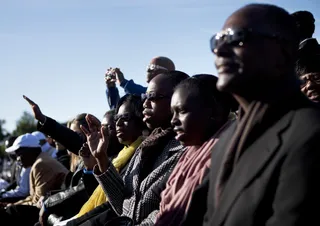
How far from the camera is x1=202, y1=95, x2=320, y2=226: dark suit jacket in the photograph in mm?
1747

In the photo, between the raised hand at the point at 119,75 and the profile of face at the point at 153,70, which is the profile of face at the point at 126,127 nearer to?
the profile of face at the point at 153,70

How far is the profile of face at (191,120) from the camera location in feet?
10.1

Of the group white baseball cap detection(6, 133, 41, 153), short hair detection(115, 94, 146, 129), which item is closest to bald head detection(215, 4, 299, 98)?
short hair detection(115, 94, 146, 129)

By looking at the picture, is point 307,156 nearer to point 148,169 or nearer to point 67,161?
point 148,169

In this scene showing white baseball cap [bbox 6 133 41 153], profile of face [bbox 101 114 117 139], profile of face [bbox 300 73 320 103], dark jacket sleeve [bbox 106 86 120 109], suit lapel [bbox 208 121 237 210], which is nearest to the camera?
suit lapel [bbox 208 121 237 210]

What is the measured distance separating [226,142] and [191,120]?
84 centimetres

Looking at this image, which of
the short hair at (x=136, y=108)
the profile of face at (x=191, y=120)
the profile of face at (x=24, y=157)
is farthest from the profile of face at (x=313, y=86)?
the profile of face at (x=24, y=157)

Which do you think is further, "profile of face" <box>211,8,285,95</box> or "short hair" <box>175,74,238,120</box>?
"short hair" <box>175,74,238,120</box>

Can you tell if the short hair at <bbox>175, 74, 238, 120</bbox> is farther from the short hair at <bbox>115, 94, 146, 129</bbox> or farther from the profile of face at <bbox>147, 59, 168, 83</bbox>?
the profile of face at <bbox>147, 59, 168, 83</bbox>

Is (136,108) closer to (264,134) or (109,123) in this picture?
(109,123)

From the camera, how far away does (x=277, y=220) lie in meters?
1.79

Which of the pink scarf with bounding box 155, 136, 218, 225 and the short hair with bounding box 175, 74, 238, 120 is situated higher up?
the short hair with bounding box 175, 74, 238, 120

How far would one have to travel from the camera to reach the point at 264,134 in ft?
6.46

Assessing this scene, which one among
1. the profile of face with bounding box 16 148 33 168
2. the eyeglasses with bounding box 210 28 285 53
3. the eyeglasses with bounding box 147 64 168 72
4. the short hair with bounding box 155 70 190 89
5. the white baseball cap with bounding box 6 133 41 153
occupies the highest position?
the eyeglasses with bounding box 210 28 285 53
